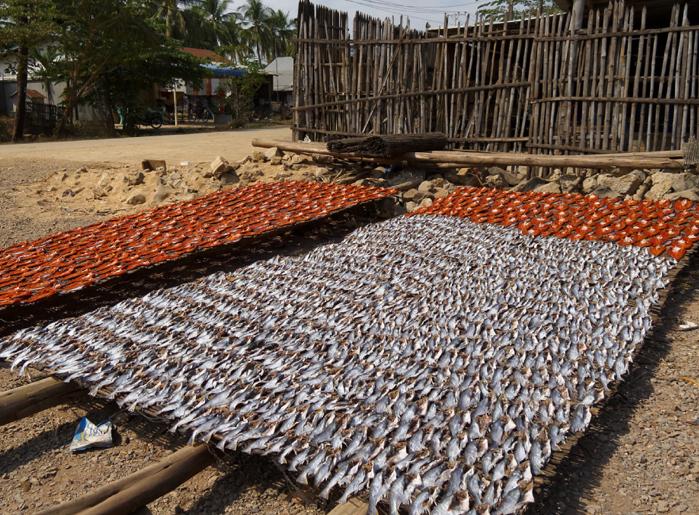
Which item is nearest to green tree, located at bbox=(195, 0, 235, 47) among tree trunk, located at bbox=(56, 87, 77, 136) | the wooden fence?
tree trunk, located at bbox=(56, 87, 77, 136)

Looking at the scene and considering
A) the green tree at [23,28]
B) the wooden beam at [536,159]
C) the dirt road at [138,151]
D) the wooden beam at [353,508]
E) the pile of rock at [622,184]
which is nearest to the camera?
the wooden beam at [353,508]

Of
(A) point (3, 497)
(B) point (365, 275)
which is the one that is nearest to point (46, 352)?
(A) point (3, 497)

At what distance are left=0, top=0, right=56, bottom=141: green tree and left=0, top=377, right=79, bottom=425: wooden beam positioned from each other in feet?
54.3

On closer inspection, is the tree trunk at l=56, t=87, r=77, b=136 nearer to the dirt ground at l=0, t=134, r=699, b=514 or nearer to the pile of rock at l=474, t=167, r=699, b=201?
the pile of rock at l=474, t=167, r=699, b=201

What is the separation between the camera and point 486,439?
8.18 feet

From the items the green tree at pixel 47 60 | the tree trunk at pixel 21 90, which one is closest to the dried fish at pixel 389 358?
the tree trunk at pixel 21 90

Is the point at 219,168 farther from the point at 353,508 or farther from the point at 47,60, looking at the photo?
the point at 47,60

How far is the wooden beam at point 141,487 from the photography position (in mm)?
2264

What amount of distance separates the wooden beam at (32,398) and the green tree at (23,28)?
16.5 meters

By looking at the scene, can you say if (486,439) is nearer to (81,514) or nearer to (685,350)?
(81,514)

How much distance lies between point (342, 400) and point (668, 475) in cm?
144

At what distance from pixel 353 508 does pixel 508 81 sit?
7.18 meters

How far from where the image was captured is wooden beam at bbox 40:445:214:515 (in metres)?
2.26

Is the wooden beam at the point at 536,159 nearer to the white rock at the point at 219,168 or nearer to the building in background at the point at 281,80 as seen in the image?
the white rock at the point at 219,168
